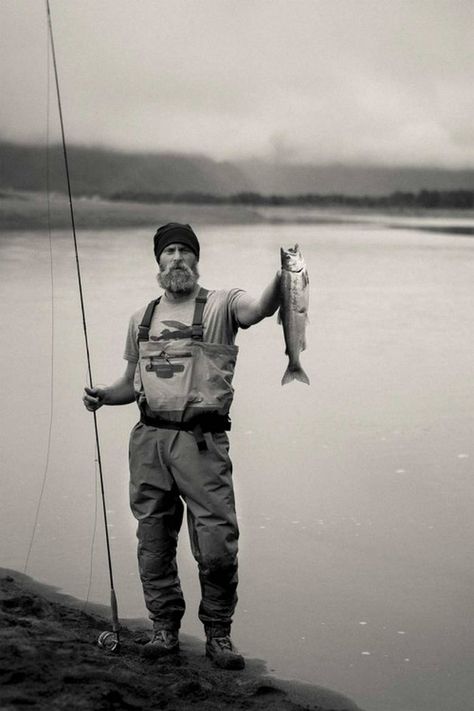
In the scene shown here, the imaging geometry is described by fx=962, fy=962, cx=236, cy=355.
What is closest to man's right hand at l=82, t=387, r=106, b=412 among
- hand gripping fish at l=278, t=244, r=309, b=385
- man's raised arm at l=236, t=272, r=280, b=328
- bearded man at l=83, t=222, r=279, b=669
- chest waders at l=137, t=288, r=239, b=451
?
bearded man at l=83, t=222, r=279, b=669

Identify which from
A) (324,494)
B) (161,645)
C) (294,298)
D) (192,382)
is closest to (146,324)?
(192,382)

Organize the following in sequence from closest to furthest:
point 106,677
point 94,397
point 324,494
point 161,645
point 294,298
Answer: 1. point 106,677
2. point 294,298
3. point 161,645
4. point 94,397
5. point 324,494

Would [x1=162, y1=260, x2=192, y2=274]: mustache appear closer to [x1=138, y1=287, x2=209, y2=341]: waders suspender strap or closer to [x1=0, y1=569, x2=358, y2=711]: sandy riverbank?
[x1=138, y1=287, x2=209, y2=341]: waders suspender strap

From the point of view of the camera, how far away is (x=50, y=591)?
15.1 feet

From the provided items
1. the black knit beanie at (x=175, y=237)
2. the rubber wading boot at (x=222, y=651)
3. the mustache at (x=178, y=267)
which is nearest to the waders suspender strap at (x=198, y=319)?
the mustache at (x=178, y=267)

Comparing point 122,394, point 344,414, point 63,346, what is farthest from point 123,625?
point 63,346

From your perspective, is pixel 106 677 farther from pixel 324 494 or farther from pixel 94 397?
pixel 324 494

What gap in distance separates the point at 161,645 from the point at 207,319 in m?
1.23

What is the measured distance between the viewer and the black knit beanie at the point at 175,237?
3.56 m

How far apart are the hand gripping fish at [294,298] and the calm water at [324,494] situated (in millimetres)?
1379

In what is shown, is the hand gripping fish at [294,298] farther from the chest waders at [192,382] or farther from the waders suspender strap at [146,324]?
the waders suspender strap at [146,324]

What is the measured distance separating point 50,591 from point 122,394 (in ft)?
4.49

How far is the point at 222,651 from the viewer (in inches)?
140

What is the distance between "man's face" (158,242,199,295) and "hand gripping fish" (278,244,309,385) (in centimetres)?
42
